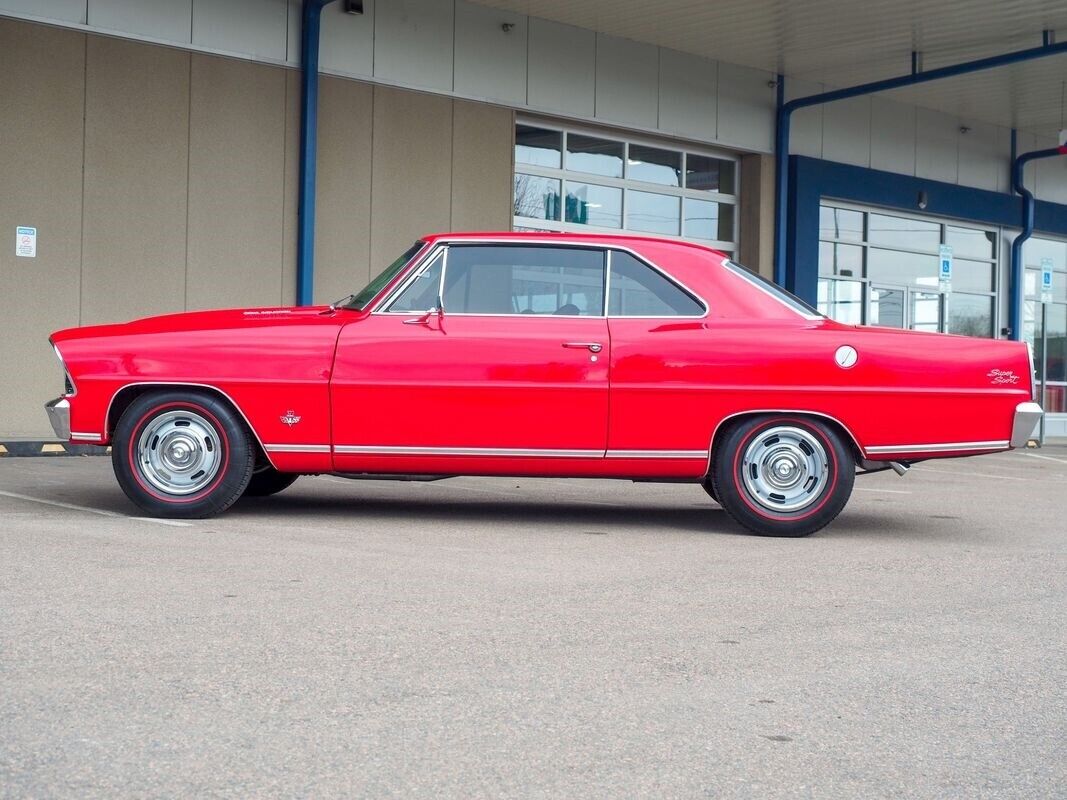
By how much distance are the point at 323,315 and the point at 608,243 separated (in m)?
1.65

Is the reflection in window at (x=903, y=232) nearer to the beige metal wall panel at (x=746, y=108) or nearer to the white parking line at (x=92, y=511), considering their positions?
the beige metal wall panel at (x=746, y=108)

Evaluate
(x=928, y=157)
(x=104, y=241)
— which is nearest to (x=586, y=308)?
(x=104, y=241)

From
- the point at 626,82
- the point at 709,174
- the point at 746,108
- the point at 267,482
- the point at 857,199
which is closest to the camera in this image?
the point at 267,482

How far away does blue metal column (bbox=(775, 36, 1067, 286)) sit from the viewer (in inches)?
664

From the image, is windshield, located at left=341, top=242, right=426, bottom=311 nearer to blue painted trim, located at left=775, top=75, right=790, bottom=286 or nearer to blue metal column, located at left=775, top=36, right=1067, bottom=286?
blue metal column, located at left=775, top=36, right=1067, bottom=286

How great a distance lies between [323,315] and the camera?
758 cm

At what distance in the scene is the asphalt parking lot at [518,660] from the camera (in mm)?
3182

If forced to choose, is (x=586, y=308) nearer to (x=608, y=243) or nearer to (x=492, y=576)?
(x=608, y=243)

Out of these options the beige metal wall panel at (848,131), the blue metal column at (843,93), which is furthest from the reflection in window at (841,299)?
the beige metal wall panel at (848,131)

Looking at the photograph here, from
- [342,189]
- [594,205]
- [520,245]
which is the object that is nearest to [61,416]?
[520,245]

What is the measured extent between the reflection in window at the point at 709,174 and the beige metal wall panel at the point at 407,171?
440cm

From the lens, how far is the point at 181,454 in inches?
290

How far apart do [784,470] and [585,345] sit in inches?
50.3

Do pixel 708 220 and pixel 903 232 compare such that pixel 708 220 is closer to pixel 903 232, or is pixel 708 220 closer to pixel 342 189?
pixel 903 232
